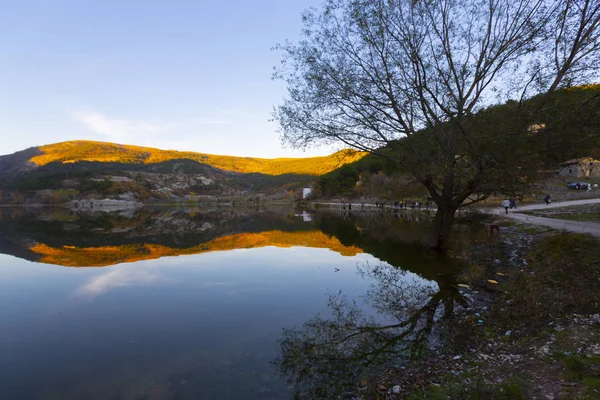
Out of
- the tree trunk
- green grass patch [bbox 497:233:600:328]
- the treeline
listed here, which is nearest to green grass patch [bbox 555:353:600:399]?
green grass patch [bbox 497:233:600:328]

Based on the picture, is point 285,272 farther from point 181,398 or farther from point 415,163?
point 181,398

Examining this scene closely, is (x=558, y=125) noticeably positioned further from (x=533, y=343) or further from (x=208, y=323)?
(x=208, y=323)

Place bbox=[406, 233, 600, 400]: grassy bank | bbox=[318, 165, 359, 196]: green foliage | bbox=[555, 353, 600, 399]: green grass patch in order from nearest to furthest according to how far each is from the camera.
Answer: bbox=[555, 353, 600, 399]: green grass patch → bbox=[406, 233, 600, 400]: grassy bank → bbox=[318, 165, 359, 196]: green foliage

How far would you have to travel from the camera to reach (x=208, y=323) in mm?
9172

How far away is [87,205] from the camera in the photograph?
132 m

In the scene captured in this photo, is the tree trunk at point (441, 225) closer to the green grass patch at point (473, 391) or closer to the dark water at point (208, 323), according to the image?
the dark water at point (208, 323)

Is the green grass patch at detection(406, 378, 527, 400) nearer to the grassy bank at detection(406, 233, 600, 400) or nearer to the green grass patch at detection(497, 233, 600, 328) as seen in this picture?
the grassy bank at detection(406, 233, 600, 400)

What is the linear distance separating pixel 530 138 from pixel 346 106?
318 inches

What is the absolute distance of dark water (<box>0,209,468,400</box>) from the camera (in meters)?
6.14

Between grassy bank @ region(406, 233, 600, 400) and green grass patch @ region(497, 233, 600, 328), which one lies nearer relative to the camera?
grassy bank @ region(406, 233, 600, 400)

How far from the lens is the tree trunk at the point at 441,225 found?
18.0 m

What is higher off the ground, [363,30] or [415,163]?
[363,30]

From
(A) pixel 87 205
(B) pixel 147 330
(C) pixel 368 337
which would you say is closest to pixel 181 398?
(B) pixel 147 330

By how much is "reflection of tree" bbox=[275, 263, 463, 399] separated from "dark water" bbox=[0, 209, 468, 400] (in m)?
0.04
